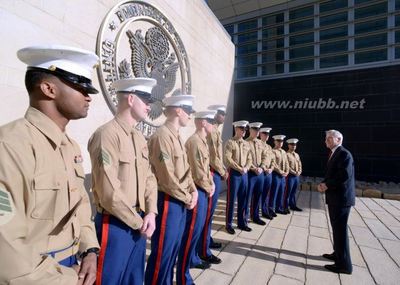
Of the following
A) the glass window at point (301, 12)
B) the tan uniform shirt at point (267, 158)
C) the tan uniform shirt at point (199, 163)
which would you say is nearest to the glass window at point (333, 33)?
the glass window at point (301, 12)

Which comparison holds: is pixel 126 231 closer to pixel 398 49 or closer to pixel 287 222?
pixel 287 222

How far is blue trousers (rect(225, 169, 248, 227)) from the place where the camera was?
173 inches

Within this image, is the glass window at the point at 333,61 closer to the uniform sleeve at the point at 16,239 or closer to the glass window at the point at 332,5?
the glass window at the point at 332,5

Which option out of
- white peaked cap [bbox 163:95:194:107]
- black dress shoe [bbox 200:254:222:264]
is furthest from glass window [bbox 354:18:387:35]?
black dress shoe [bbox 200:254:222:264]

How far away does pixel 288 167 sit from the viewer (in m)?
6.02

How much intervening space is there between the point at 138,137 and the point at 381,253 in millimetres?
3976

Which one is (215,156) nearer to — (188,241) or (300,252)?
(188,241)

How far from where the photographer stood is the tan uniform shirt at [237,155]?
443 cm

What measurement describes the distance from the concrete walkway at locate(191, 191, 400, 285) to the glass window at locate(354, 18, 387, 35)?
6.64 meters

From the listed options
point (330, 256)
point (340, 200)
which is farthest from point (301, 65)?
point (330, 256)

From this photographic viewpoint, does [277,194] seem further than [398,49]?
No

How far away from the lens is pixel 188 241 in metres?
2.62

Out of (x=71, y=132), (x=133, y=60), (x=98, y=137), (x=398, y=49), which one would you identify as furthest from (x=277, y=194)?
(x=398, y=49)

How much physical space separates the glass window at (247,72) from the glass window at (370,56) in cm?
378
